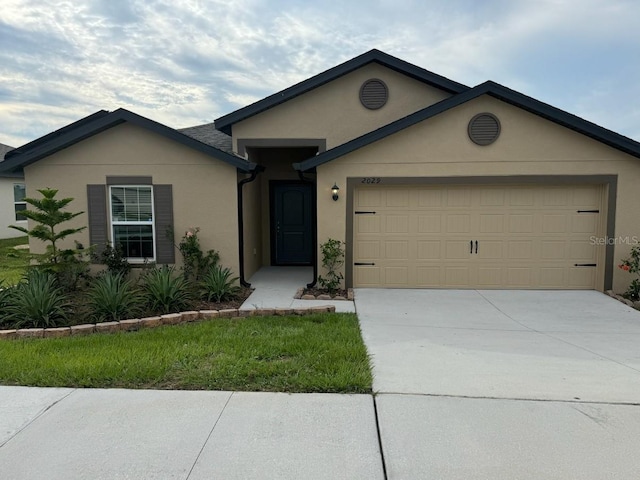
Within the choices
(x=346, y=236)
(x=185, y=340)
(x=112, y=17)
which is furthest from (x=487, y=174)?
(x=112, y=17)

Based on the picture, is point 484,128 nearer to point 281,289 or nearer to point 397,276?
point 397,276

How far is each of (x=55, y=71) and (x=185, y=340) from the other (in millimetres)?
13629

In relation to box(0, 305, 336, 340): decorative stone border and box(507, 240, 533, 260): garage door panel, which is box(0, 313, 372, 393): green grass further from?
box(507, 240, 533, 260): garage door panel

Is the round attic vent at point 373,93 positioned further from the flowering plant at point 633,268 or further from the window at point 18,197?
the window at point 18,197

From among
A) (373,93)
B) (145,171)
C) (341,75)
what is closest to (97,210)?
(145,171)

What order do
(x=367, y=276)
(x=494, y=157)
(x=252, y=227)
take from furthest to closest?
(x=252, y=227) → (x=367, y=276) → (x=494, y=157)

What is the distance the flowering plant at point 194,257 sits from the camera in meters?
8.62

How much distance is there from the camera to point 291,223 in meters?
12.1

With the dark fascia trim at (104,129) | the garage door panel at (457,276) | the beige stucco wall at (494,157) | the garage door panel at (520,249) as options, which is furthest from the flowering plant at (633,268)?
the dark fascia trim at (104,129)

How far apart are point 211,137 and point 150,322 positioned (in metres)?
6.64

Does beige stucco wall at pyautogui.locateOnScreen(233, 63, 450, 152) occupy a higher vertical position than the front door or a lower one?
higher

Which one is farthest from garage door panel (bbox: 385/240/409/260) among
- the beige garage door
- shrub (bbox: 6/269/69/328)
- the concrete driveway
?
shrub (bbox: 6/269/69/328)

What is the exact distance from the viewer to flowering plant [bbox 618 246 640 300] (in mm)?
8148

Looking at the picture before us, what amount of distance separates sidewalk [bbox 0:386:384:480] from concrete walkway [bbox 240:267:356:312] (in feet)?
11.5
